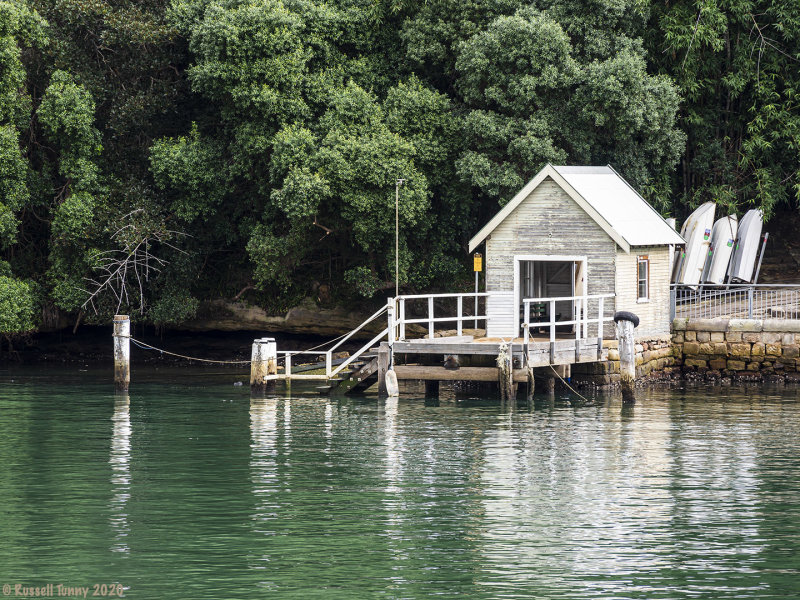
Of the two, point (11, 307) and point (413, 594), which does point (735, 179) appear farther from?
point (413, 594)

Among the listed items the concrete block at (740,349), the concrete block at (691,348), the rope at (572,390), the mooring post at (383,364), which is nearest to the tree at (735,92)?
the concrete block at (691,348)

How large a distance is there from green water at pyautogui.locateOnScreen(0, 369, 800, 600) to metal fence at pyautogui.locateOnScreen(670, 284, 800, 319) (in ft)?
24.8

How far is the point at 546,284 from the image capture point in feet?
127

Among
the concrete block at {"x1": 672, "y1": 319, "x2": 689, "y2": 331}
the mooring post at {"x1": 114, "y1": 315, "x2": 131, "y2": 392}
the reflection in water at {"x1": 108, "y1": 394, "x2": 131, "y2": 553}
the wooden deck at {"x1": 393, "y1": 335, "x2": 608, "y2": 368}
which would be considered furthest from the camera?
the concrete block at {"x1": 672, "y1": 319, "x2": 689, "y2": 331}

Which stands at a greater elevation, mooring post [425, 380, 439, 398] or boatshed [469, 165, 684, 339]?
boatshed [469, 165, 684, 339]

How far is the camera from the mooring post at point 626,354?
33062mm

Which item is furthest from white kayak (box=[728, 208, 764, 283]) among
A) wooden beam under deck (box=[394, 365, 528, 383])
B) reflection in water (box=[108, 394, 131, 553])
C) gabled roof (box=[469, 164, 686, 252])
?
reflection in water (box=[108, 394, 131, 553])

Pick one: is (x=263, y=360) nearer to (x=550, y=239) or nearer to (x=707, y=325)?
(x=550, y=239)

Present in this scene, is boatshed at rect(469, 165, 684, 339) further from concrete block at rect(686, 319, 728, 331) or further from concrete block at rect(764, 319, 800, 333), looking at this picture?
concrete block at rect(764, 319, 800, 333)

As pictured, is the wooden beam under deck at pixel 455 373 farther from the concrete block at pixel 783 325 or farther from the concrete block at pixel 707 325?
the concrete block at pixel 783 325

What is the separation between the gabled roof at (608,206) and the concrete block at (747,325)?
9.55 feet

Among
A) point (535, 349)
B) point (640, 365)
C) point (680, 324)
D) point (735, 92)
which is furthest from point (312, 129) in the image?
point (735, 92)

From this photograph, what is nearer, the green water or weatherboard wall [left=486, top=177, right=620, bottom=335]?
the green water

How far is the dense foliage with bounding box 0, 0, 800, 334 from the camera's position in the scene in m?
40.6
